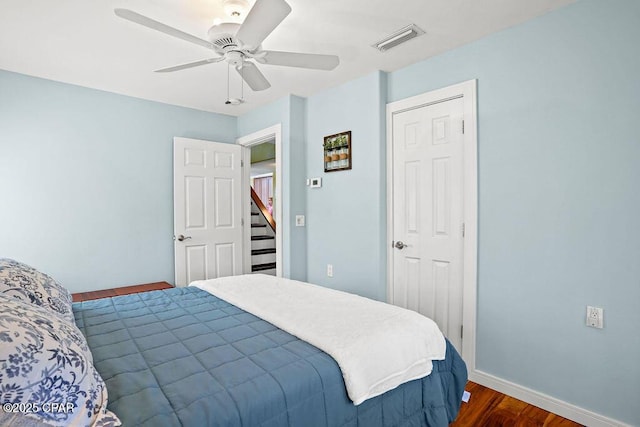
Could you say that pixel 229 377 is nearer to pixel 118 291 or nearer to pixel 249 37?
pixel 249 37

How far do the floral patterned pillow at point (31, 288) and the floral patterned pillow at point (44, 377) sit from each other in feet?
1.38

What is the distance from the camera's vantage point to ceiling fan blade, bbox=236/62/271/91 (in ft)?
6.90

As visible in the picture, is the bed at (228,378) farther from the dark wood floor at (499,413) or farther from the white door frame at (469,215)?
the white door frame at (469,215)

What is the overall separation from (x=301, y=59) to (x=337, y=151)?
1.36 meters

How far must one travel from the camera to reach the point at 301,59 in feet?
6.56

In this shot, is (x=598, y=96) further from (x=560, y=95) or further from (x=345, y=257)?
(x=345, y=257)

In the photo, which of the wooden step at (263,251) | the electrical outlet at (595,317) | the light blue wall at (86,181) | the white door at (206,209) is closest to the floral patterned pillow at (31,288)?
the light blue wall at (86,181)

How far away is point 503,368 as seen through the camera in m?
2.28

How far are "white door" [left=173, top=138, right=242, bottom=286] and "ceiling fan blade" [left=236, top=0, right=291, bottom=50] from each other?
88.6 inches

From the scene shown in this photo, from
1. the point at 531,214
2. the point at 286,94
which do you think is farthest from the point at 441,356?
the point at 286,94

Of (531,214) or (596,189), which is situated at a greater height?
(596,189)

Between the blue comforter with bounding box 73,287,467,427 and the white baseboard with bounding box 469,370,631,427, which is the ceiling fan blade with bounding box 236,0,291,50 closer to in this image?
the blue comforter with bounding box 73,287,467,427

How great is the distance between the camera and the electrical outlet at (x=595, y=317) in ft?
6.22

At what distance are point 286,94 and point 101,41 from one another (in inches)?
65.5
